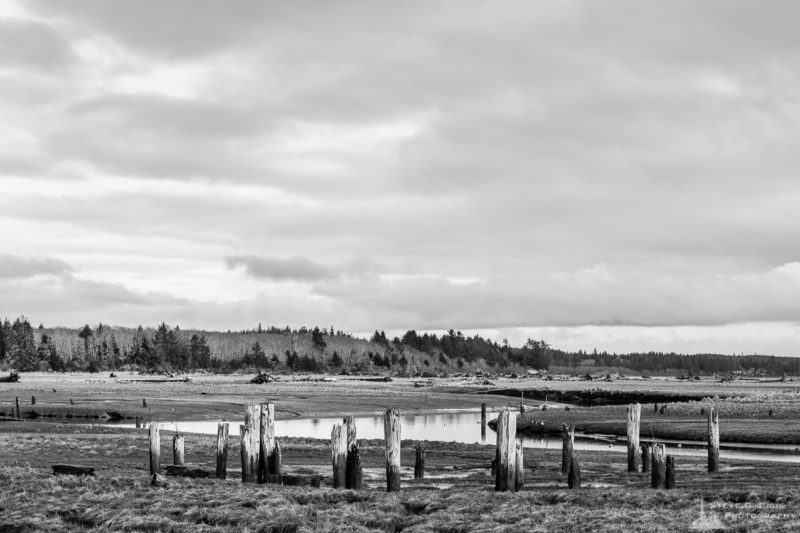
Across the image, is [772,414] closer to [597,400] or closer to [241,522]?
[597,400]

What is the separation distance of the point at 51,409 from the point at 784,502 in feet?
212

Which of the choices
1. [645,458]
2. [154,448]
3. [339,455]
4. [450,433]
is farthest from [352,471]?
[450,433]

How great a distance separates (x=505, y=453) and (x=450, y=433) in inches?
1607

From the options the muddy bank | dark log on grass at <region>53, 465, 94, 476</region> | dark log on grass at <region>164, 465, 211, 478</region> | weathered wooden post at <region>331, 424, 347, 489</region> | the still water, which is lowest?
the muddy bank

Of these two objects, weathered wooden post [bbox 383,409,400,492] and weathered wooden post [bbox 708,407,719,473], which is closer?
weathered wooden post [bbox 383,409,400,492]

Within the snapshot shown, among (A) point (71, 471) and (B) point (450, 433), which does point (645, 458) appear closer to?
(A) point (71, 471)

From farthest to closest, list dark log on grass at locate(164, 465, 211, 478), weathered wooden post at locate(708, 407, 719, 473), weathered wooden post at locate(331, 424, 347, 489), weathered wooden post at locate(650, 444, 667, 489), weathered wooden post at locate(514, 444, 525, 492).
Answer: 1. weathered wooden post at locate(708, 407, 719, 473)
2. dark log on grass at locate(164, 465, 211, 478)
3. weathered wooden post at locate(650, 444, 667, 489)
4. weathered wooden post at locate(331, 424, 347, 489)
5. weathered wooden post at locate(514, 444, 525, 492)

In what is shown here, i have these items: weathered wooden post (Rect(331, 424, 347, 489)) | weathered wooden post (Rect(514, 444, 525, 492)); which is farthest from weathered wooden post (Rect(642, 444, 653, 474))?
weathered wooden post (Rect(331, 424, 347, 489))

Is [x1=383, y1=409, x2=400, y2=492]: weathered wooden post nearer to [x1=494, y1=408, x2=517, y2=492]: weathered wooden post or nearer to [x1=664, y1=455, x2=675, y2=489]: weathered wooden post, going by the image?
[x1=494, y1=408, x2=517, y2=492]: weathered wooden post

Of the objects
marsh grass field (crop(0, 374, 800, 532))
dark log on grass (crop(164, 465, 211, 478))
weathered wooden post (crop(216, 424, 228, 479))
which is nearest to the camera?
marsh grass field (crop(0, 374, 800, 532))

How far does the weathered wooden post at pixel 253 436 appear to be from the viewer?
106ft

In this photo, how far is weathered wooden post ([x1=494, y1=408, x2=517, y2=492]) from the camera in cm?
3042

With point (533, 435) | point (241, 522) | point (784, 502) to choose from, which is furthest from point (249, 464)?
point (533, 435)

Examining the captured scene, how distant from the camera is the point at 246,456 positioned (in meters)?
32.6
